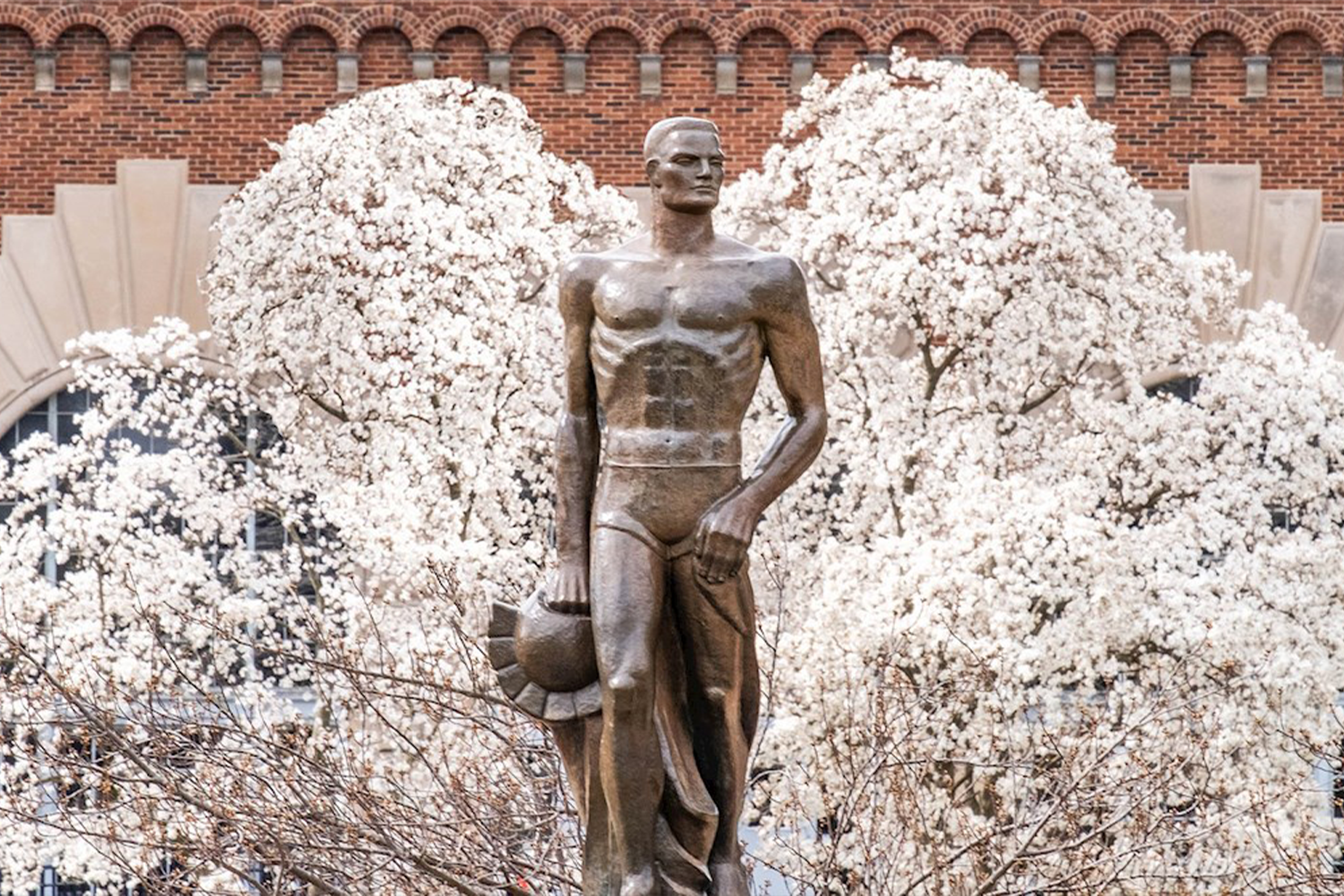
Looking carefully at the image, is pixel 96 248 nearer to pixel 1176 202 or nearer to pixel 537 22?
pixel 537 22

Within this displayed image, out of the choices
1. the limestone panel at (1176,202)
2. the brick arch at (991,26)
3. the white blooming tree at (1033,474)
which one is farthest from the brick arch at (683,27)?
the limestone panel at (1176,202)

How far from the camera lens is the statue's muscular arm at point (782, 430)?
39.6 ft

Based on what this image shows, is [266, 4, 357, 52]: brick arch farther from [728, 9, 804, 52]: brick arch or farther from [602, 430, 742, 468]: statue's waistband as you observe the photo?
[602, 430, 742, 468]: statue's waistband

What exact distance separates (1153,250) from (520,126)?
4.59 m

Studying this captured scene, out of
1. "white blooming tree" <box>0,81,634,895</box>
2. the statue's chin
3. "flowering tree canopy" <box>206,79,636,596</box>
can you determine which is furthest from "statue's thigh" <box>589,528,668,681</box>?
"flowering tree canopy" <box>206,79,636,596</box>

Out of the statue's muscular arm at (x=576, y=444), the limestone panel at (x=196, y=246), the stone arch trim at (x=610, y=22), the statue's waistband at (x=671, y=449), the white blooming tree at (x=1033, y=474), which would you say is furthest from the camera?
the stone arch trim at (x=610, y=22)

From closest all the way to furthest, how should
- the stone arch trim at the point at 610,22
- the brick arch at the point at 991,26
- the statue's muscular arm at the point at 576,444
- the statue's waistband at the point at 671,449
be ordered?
the statue's waistband at the point at 671,449
the statue's muscular arm at the point at 576,444
the brick arch at the point at 991,26
the stone arch trim at the point at 610,22

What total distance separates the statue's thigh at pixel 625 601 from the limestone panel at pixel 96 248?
58.1ft

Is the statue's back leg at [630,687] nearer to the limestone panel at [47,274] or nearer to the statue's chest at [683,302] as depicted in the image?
the statue's chest at [683,302]

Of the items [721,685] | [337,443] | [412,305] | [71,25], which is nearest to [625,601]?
[721,685]

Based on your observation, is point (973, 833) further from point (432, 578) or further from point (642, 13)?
point (642, 13)

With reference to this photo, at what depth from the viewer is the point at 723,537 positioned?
1205 centimetres

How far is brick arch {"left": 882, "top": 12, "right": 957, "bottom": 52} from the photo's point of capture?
29859 millimetres

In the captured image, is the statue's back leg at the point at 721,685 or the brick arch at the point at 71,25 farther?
the brick arch at the point at 71,25
